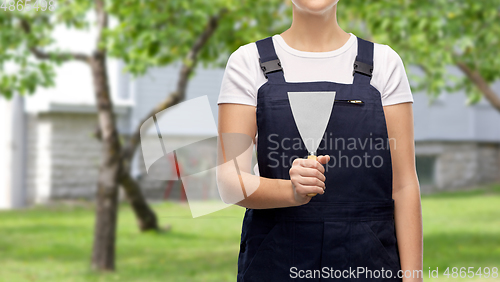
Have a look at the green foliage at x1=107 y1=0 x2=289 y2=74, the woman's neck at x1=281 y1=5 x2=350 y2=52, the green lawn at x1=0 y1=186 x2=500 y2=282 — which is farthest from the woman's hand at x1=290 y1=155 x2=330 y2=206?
the green lawn at x1=0 y1=186 x2=500 y2=282

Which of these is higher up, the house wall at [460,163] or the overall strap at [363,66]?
the overall strap at [363,66]

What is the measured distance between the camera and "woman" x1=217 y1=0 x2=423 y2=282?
1394mm

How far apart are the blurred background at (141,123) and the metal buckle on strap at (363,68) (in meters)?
0.39

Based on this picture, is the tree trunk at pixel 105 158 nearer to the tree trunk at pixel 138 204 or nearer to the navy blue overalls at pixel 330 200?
the tree trunk at pixel 138 204

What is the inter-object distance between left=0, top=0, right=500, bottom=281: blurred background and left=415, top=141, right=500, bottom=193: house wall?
246 cm

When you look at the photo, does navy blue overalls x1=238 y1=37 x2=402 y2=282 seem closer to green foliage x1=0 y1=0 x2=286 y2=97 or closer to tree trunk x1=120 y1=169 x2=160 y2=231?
green foliage x1=0 y1=0 x2=286 y2=97

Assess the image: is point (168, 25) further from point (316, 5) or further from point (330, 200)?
point (330, 200)

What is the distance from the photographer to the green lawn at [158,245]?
6.77 m

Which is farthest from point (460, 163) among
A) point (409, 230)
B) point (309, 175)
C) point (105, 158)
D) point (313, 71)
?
point (309, 175)

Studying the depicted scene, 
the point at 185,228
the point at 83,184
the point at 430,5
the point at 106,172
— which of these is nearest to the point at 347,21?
the point at 430,5

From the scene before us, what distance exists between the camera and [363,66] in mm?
1454

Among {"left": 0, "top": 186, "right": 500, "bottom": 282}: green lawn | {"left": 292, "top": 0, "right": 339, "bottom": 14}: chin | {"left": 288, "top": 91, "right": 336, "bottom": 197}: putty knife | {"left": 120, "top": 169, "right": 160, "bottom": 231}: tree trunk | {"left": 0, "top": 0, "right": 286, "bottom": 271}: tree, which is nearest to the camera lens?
{"left": 288, "top": 91, "right": 336, "bottom": 197}: putty knife

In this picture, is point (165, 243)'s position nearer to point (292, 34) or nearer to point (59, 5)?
point (59, 5)

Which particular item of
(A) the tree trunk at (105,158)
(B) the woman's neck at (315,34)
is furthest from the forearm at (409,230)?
(A) the tree trunk at (105,158)
